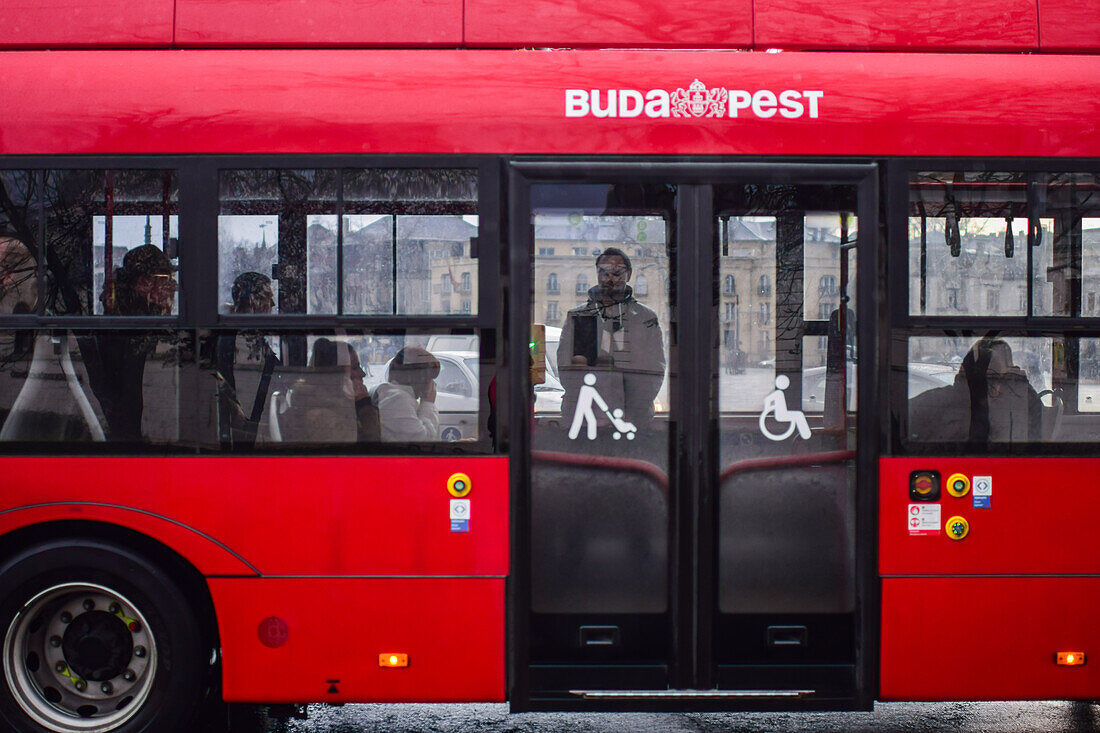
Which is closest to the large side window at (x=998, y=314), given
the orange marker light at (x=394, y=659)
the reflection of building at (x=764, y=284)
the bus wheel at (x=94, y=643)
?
the reflection of building at (x=764, y=284)

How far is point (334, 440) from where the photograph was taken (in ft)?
14.6

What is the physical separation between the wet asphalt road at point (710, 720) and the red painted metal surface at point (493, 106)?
2.79m

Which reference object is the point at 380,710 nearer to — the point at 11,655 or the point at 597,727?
the point at 597,727

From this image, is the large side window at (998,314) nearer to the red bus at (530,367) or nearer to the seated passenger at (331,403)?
the red bus at (530,367)

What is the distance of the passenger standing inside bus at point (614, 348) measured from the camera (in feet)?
14.8

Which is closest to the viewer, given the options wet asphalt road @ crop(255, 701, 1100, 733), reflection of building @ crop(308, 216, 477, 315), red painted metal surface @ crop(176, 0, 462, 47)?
reflection of building @ crop(308, 216, 477, 315)

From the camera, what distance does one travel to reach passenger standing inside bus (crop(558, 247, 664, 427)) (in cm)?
451

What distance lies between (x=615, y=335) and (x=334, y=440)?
1289 mm

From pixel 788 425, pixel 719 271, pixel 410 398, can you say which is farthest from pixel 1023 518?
pixel 410 398

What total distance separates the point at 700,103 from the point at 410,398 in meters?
1.78

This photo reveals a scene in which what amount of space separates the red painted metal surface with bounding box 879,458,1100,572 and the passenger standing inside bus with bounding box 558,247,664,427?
1.23 m

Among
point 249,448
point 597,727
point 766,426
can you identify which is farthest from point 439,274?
point 597,727

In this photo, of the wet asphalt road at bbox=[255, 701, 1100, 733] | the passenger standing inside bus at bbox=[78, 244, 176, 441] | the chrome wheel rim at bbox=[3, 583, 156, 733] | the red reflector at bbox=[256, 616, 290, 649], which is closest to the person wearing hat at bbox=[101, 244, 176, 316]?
the passenger standing inside bus at bbox=[78, 244, 176, 441]

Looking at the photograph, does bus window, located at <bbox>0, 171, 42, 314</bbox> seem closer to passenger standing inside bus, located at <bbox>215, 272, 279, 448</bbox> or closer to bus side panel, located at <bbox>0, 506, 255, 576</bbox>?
bus side panel, located at <bbox>0, 506, 255, 576</bbox>
